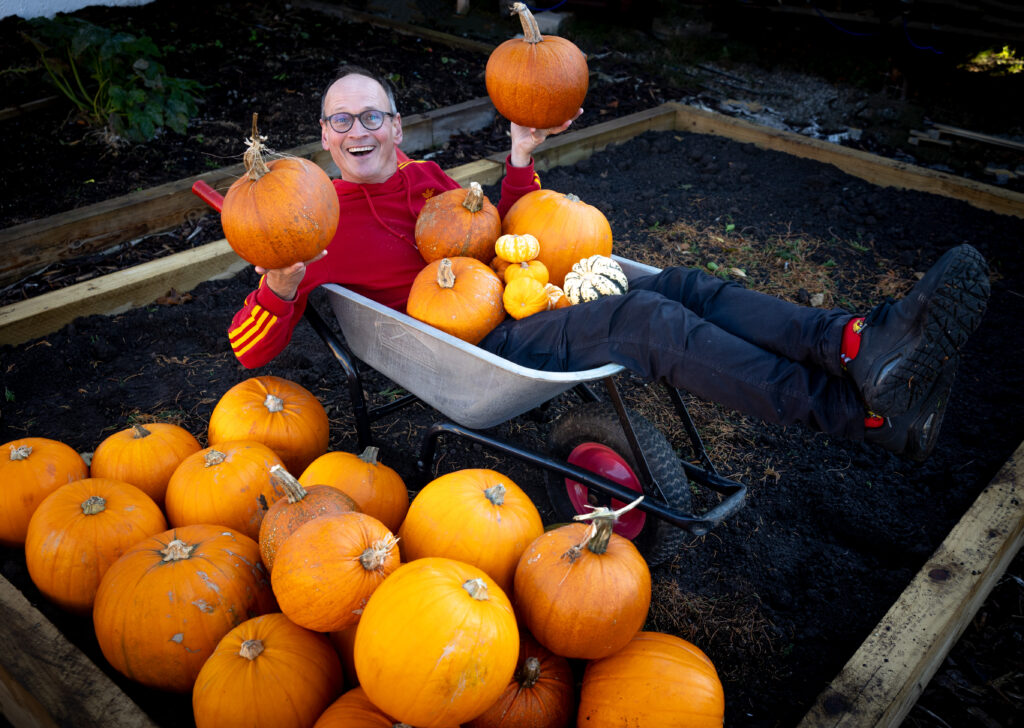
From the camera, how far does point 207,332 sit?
11.7 feet

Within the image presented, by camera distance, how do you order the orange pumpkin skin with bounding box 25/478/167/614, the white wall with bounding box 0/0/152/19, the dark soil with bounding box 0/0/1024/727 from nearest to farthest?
the orange pumpkin skin with bounding box 25/478/167/614
the dark soil with bounding box 0/0/1024/727
the white wall with bounding box 0/0/152/19

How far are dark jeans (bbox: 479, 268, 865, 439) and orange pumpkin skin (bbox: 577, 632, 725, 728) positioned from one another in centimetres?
74

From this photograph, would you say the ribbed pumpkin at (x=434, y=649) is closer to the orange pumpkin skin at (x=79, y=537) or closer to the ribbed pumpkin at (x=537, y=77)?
the orange pumpkin skin at (x=79, y=537)

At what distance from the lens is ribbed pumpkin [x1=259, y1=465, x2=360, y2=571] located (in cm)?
184

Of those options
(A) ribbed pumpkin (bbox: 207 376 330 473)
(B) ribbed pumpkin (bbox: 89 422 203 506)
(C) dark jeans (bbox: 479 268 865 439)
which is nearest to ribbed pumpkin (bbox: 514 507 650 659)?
(C) dark jeans (bbox: 479 268 865 439)

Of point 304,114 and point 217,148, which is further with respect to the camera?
point 304,114

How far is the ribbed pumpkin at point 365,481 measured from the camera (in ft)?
7.18

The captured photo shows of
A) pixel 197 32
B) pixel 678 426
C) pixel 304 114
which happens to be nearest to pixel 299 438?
pixel 678 426

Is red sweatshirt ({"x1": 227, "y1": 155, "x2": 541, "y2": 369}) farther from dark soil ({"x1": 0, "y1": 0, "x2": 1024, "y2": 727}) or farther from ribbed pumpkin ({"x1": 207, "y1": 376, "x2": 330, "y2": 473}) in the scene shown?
dark soil ({"x1": 0, "y1": 0, "x2": 1024, "y2": 727})

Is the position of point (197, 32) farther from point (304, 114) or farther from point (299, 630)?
point (299, 630)

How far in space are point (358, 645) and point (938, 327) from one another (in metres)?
1.67

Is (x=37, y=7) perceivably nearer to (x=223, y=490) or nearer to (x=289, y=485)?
(x=223, y=490)

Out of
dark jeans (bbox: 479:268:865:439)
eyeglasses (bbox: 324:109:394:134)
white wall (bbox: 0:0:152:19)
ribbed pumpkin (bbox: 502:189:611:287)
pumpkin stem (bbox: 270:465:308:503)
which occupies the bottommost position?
pumpkin stem (bbox: 270:465:308:503)

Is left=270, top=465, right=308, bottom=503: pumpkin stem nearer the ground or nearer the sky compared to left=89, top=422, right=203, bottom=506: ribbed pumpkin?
nearer the sky
